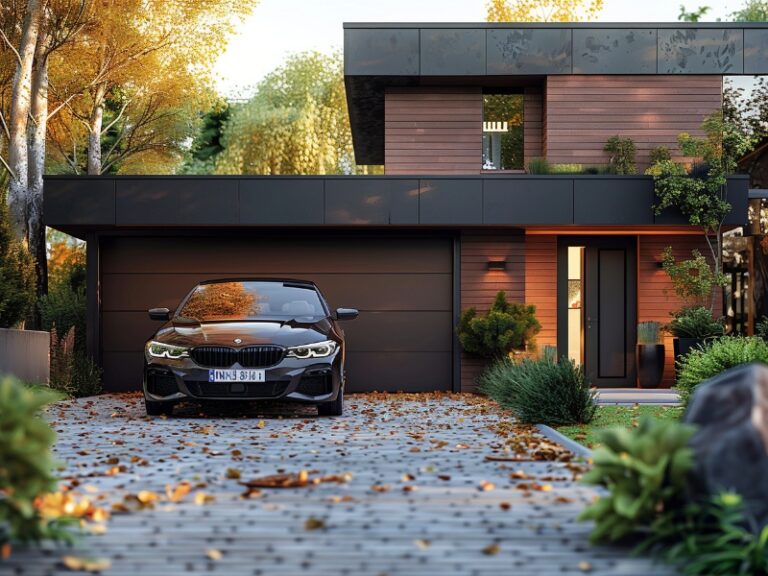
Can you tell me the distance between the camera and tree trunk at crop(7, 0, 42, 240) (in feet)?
67.7

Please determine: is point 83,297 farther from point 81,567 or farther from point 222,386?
point 81,567

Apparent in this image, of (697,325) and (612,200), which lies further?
(697,325)

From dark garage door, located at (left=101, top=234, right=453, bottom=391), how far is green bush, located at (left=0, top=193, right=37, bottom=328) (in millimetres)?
1655

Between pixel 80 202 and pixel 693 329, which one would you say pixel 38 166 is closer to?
pixel 80 202

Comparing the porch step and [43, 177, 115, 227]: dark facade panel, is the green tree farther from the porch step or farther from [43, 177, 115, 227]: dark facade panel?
[43, 177, 115, 227]: dark facade panel

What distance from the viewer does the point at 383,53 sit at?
1973 centimetres

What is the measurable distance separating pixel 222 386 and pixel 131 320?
20.8ft

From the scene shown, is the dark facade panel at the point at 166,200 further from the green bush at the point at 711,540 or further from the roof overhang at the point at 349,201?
the green bush at the point at 711,540

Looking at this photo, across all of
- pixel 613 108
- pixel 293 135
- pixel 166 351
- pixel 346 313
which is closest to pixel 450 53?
pixel 613 108

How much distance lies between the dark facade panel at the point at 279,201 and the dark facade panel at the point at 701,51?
23.4 feet

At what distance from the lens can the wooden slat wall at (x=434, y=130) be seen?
2048 cm

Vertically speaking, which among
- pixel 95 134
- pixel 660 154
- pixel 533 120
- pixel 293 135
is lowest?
pixel 660 154

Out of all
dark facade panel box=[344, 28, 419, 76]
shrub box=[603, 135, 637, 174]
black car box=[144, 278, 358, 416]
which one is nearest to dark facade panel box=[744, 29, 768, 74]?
shrub box=[603, 135, 637, 174]

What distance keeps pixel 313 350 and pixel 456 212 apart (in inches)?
216
